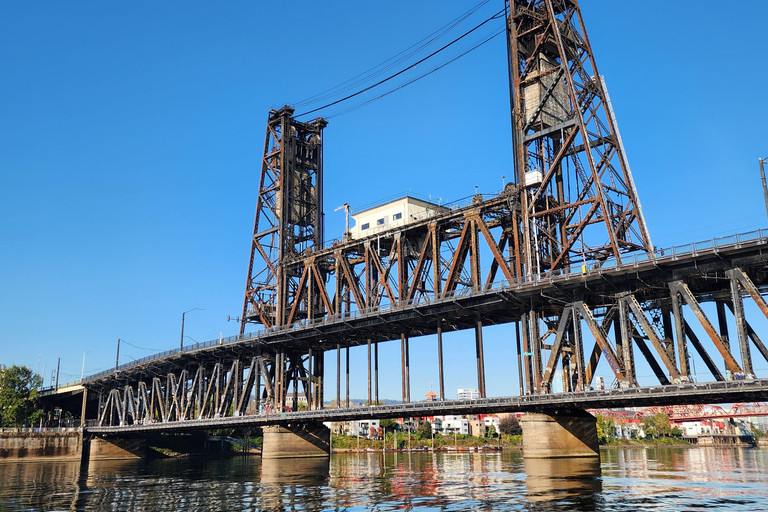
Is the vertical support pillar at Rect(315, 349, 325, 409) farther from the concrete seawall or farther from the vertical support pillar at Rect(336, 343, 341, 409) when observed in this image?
the concrete seawall

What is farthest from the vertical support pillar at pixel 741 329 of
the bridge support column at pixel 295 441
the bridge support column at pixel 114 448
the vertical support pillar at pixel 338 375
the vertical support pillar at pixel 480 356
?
the bridge support column at pixel 114 448

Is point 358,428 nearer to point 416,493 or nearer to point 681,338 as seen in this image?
point 681,338

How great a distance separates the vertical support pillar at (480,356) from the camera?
65.4 meters

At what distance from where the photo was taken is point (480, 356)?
219ft

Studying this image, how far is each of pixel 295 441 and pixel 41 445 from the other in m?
52.0

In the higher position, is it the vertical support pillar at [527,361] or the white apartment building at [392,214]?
the white apartment building at [392,214]

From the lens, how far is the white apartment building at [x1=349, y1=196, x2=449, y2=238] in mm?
81250

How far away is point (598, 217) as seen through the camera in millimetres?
63781

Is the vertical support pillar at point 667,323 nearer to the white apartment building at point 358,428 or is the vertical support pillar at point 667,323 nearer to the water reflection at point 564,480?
the water reflection at point 564,480

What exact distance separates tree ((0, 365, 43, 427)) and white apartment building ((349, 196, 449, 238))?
80.4 m

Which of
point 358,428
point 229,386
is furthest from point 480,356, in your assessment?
point 358,428

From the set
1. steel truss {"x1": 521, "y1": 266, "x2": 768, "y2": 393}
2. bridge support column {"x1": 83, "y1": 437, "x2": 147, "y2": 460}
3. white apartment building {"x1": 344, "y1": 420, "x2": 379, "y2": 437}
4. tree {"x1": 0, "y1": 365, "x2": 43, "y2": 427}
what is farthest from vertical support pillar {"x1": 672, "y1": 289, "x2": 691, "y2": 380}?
white apartment building {"x1": 344, "y1": 420, "x2": 379, "y2": 437}

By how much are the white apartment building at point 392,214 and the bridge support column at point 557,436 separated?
2851cm

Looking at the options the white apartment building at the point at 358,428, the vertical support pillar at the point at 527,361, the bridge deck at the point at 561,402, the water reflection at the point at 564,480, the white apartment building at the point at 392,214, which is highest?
the white apartment building at the point at 392,214
